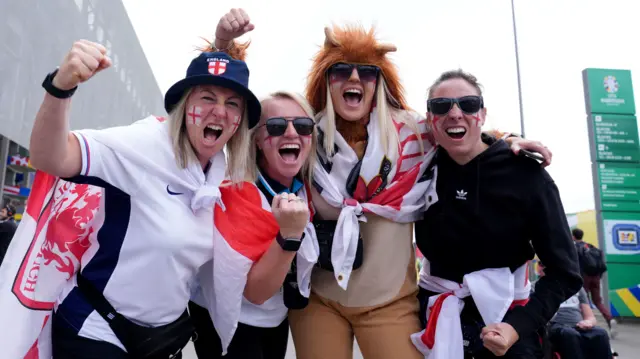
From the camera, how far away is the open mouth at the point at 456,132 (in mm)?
2307

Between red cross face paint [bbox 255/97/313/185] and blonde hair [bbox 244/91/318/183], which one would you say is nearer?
red cross face paint [bbox 255/97/313/185]

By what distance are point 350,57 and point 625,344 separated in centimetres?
784

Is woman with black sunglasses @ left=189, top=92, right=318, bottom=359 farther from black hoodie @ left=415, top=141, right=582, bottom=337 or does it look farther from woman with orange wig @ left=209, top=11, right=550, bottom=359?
black hoodie @ left=415, top=141, right=582, bottom=337

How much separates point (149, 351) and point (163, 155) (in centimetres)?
76

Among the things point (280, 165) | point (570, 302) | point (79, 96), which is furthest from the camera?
point (79, 96)

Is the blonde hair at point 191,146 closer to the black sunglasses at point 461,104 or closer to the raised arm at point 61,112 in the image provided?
the raised arm at point 61,112

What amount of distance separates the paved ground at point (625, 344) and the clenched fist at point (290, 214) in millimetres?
3868

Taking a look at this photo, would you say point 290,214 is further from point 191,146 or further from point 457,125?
point 457,125

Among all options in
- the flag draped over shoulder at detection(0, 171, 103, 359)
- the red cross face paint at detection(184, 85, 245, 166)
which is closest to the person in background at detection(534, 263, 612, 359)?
the red cross face paint at detection(184, 85, 245, 166)

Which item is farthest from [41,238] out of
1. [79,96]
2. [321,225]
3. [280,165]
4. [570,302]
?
[79,96]

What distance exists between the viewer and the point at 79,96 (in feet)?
55.8

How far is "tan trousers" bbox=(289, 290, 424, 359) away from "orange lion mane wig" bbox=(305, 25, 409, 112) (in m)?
1.17

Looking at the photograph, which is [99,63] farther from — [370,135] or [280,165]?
[370,135]

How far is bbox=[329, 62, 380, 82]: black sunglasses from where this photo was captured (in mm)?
2571
